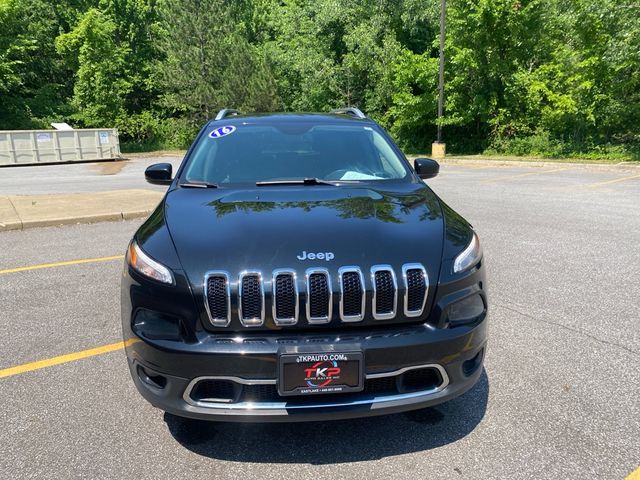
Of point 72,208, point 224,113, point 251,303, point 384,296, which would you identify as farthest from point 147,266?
point 72,208

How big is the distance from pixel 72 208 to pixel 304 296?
27.7 feet

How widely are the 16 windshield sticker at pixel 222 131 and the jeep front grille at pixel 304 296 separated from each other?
1.92 m

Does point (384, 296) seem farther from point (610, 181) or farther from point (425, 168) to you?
point (610, 181)

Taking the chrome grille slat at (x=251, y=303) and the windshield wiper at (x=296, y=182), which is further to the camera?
the windshield wiper at (x=296, y=182)

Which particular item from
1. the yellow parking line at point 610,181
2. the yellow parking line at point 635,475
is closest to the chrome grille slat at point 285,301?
the yellow parking line at point 635,475

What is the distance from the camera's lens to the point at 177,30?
33.7 m

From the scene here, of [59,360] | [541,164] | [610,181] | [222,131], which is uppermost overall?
[222,131]

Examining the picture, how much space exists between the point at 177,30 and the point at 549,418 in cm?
3617

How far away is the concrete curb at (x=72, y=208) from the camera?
8.15m

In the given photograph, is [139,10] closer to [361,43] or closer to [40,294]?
[361,43]

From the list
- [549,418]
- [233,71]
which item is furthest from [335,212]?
[233,71]

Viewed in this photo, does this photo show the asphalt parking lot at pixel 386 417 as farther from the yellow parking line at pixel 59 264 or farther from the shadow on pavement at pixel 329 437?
the yellow parking line at pixel 59 264

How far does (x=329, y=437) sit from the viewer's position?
257cm

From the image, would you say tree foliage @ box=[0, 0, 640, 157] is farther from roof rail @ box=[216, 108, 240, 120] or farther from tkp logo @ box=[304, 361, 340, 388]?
tkp logo @ box=[304, 361, 340, 388]
